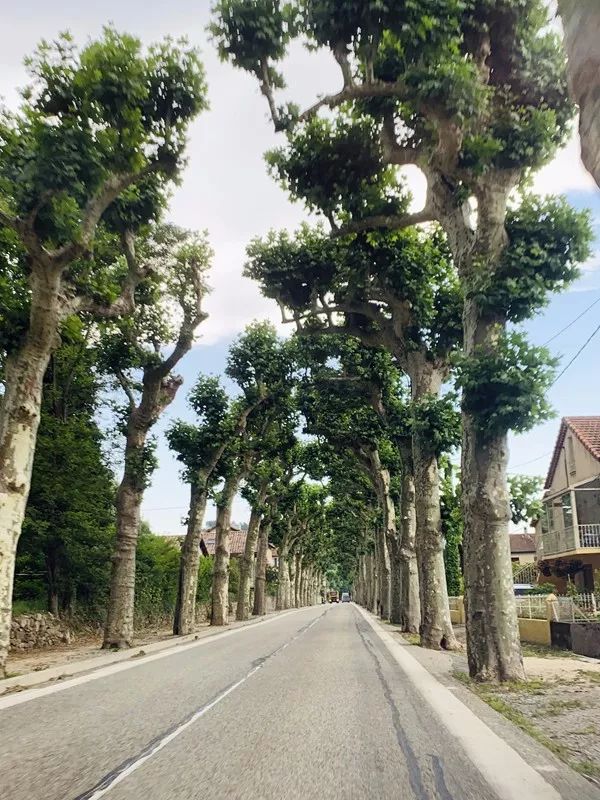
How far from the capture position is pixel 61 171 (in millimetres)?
11375

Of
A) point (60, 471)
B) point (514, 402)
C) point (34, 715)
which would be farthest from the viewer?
point (60, 471)

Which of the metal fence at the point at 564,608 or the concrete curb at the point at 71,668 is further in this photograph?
the metal fence at the point at 564,608

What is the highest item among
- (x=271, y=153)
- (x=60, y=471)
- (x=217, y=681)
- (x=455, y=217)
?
(x=271, y=153)

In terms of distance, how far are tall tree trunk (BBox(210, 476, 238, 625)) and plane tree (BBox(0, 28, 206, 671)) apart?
1683 cm

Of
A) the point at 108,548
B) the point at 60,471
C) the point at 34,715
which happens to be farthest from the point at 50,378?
the point at 34,715

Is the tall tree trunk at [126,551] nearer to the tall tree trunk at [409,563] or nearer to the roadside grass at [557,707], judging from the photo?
the tall tree trunk at [409,563]

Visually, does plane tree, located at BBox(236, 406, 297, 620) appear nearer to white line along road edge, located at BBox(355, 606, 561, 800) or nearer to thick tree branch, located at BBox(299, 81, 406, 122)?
thick tree branch, located at BBox(299, 81, 406, 122)

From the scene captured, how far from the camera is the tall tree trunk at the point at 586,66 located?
2475 millimetres

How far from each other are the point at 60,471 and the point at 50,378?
5288 mm

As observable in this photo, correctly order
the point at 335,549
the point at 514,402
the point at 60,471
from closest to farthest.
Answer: the point at 514,402 < the point at 60,471 < the point at 335,549

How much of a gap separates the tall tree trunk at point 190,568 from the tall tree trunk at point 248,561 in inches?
427

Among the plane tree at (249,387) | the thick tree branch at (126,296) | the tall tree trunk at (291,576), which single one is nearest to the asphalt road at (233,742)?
the thick tree branch at (126,296)

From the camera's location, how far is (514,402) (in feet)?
30.8

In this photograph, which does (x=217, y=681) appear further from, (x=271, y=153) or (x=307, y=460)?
(x=307, y=460)
